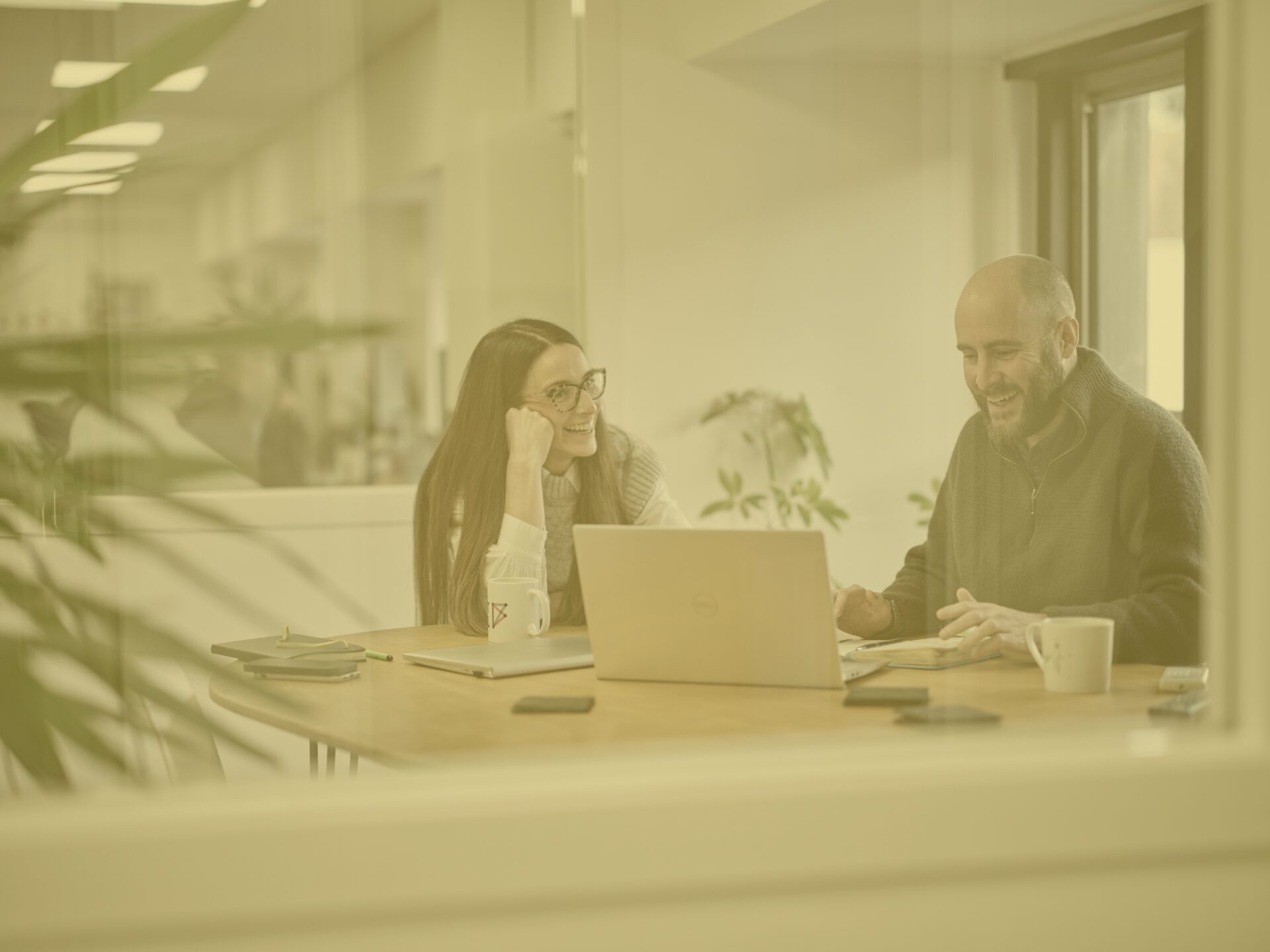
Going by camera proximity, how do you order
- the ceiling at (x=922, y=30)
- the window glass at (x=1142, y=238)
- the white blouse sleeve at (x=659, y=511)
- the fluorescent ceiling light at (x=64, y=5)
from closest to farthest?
1. the fluorescent ceiling light at (x=64, y=5)
2. the white blouse sleeve at (x=659, y=511)
3. the window glass at (x=1142, y=238)
4. the ceiling at (x=922, y=30)

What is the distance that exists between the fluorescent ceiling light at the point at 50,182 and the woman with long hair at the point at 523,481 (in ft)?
5.10

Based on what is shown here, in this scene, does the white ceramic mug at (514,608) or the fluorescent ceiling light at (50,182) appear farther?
the white ceramic mug at (514,608)

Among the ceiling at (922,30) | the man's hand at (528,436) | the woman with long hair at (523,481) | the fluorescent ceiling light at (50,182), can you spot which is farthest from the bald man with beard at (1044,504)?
the fluorescent ceiling light at (50,182)

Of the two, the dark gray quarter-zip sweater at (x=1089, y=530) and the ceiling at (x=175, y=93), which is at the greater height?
the ceiling at (x=175, y=93)

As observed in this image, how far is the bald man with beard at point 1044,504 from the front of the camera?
184 centimetres

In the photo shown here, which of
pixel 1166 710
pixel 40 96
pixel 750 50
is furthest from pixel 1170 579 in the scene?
pixel 750 50

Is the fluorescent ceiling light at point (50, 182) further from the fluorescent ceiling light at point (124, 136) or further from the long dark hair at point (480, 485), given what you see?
the long dark hair at point (480, 485)

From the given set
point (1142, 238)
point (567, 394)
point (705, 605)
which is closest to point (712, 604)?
point (705, 605)

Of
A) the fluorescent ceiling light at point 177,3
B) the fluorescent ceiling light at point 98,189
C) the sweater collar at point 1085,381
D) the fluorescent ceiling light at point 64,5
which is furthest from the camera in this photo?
the sweater collar at point 1085,381

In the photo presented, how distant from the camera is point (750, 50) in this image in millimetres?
3969

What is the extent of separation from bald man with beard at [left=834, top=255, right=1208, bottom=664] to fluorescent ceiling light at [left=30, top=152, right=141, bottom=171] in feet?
4.21

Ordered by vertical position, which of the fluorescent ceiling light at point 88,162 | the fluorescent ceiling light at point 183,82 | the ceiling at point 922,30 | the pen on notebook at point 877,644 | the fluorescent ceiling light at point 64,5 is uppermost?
the ceiling at point 922,30

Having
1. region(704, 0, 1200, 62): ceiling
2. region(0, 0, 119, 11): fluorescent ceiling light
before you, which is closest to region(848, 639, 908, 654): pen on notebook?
region(0, 0, 119, 11): fluorescent ceiling light

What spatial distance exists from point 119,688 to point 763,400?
11.6ft
